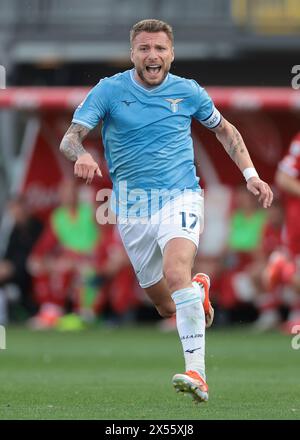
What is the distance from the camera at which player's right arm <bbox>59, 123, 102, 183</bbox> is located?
832 centimetres

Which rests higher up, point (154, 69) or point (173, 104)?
point (154, 69)

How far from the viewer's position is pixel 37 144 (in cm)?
1981

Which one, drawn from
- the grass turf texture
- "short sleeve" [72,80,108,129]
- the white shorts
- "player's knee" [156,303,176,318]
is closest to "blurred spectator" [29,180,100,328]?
the grass turf texture

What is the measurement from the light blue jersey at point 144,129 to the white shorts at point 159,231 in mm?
133

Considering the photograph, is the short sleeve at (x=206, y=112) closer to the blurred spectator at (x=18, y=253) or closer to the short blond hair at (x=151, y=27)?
the short blond hair at (x=151, y=27)

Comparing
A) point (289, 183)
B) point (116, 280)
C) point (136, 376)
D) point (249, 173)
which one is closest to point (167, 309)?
point (249, 173)

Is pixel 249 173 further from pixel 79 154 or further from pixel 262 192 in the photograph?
pixel 79 154

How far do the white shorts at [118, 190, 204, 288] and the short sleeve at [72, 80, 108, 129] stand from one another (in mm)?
772

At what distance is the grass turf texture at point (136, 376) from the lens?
27.0 feet

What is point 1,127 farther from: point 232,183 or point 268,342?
point 268,342

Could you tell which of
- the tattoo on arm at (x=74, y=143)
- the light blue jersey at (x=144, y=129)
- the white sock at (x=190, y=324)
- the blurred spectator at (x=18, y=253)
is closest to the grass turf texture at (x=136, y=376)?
the white sock at (x=190, y=324)

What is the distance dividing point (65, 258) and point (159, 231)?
984 centimetres

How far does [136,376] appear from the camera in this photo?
11.2 metres

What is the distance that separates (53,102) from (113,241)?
2.22 m
